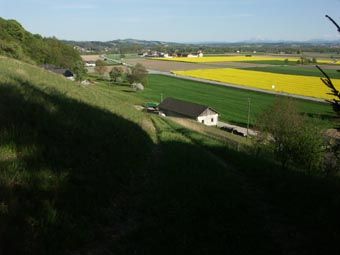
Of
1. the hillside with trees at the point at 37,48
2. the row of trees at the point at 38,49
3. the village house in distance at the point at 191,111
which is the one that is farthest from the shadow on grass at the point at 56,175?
the row of trees at the point at 38,49

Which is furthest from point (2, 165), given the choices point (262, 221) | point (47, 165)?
point (262, 221)

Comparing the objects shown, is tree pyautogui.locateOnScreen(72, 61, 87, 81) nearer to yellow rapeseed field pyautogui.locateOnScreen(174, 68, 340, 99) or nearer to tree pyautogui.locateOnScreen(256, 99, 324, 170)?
yellow rapeseed field pyautogui.locateOnScreen(174, 68, 340, 99)

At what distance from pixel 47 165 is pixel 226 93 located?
6457 centimetres

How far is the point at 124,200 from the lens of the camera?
7.44m

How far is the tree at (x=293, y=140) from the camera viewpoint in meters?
22.7

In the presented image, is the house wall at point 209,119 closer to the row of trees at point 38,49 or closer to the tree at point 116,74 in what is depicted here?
the row of trees at point 38,49

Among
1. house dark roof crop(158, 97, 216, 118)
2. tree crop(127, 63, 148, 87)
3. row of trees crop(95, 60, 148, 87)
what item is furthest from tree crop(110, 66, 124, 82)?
house dark roof crop(158, 97, 216, 118)

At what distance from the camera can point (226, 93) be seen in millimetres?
70375

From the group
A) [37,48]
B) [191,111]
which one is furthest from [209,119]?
[37,48]

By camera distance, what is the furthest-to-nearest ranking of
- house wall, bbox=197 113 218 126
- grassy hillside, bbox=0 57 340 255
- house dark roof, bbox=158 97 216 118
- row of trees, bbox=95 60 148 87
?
row of trees, bbox=95 60 148 87, house dark roof, bbox=158 97 216 118, house wall, bbox=197 113 218 126, grassy hillside, bbox=0 57 340 255

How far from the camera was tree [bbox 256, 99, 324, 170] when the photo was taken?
22688 mm

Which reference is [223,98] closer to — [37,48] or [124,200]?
[37,48]

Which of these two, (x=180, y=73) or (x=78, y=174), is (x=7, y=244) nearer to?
(x=78, y=174)

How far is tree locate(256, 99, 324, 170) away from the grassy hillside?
28.0 ft
